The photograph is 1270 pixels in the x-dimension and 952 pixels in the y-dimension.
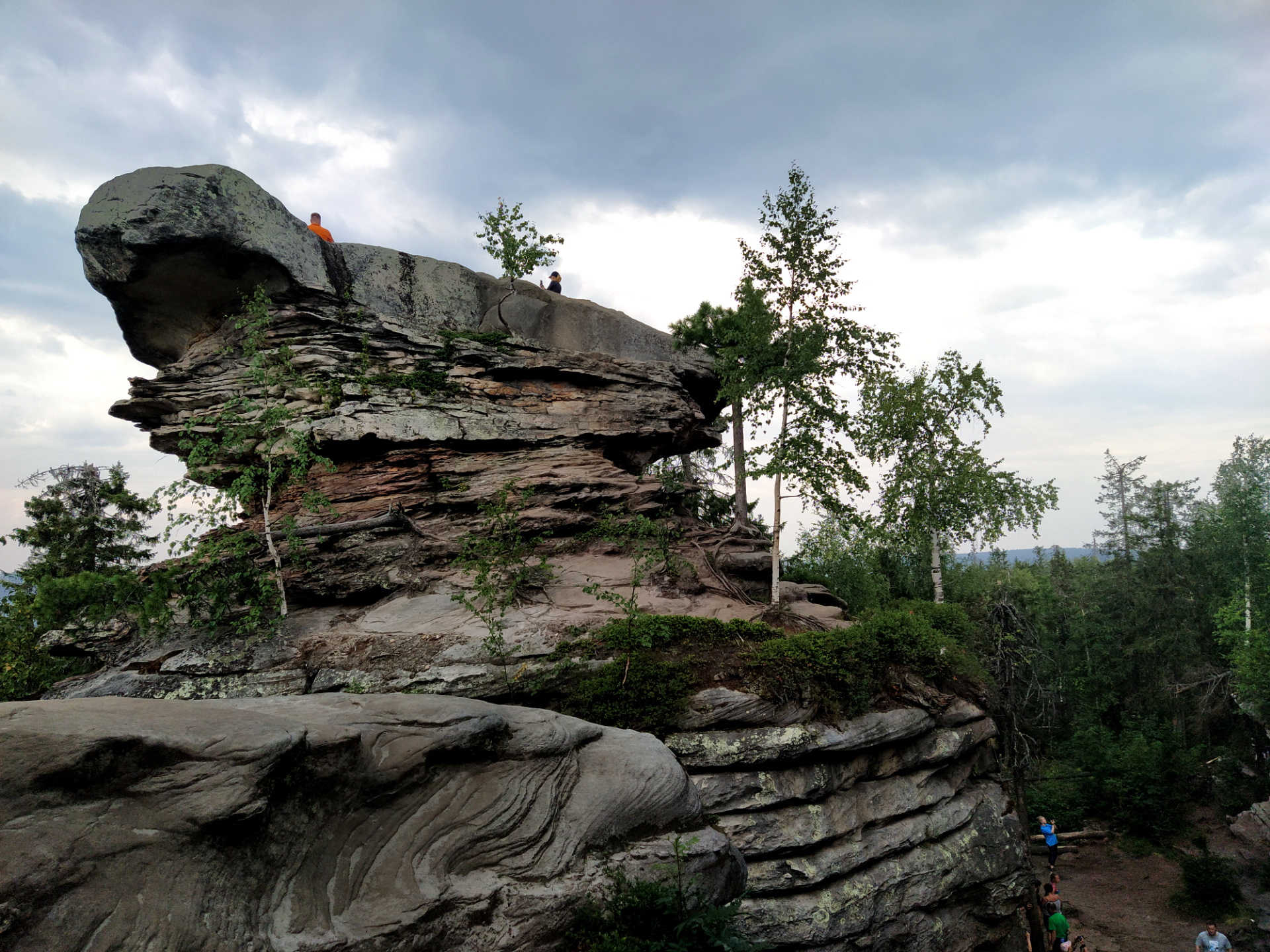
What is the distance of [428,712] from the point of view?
619 cm

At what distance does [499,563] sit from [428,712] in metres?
6.51

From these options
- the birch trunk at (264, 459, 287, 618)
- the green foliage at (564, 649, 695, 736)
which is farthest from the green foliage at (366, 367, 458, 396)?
the green foliage at (564, 649, 695, 736)

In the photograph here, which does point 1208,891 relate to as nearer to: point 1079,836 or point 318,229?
point 1079,836

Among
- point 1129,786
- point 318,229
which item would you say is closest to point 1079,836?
point 1129,786

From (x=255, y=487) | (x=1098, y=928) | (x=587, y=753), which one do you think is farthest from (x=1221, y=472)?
(x=255, y=487)

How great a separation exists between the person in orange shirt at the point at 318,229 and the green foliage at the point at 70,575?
776 centimetres

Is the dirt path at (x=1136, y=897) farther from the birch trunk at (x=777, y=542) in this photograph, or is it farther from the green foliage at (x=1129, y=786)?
the birch trunk at (x=777, y=542)

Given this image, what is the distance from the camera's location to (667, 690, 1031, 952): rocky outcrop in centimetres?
928

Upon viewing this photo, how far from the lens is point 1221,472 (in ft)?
102

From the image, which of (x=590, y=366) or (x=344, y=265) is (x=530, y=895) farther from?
(x=344, y=265)

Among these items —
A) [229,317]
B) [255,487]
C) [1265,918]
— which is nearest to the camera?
[255,487]

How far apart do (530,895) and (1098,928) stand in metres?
20.8

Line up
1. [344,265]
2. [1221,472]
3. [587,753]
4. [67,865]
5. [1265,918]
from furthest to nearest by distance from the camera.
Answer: [1221,472] < [1265,918] < [344,265] < [587,753] < [67,865]

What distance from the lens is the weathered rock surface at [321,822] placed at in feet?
12.7
